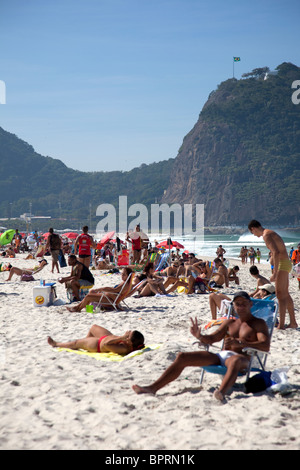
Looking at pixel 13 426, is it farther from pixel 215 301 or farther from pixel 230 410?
pixel 215 301

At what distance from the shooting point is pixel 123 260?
15.1 m

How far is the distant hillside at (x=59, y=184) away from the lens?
144 metres

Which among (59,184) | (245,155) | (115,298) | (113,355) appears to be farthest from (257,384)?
(59,184)

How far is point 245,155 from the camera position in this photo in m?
119

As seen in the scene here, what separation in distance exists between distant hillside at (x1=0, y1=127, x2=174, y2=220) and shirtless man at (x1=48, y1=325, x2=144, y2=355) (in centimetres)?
13202

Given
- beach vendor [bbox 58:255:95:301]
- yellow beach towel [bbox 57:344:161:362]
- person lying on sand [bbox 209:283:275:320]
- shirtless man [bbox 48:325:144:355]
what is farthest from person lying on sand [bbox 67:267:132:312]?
yellow beach towel [bbox 57:344:161:362]

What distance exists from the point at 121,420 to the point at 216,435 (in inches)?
23.2

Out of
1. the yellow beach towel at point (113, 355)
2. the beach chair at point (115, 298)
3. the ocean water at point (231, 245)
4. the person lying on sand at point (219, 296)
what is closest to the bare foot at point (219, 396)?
the yellow beach towel at point (113, 355)

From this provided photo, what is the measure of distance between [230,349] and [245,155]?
119219mm

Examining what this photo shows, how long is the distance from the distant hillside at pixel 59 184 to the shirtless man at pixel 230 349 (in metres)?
133

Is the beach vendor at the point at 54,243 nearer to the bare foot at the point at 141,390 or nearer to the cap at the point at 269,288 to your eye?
the cap at the point at 269,288

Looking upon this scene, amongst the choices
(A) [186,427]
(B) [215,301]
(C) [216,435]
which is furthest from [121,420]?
(B) [215,301]

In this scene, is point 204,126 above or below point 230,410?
above

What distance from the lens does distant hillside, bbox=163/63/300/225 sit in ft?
353
